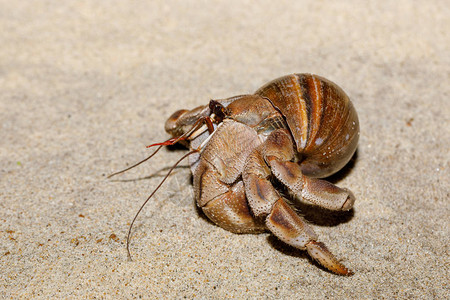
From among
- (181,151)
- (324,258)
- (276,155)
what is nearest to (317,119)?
(276,155)

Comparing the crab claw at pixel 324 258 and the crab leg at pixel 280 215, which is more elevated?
the crab leg at pixel 280 215

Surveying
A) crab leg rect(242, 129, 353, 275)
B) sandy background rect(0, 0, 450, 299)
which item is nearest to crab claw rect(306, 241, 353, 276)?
crab leg rect(242, 129, 353, 275)

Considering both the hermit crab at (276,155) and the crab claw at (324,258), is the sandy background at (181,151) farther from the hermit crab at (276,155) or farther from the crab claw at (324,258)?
the hermit crab at (276,155)

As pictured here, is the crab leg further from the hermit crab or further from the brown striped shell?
the brown striped shell

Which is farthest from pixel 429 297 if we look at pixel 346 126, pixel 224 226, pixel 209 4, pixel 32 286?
pixel 209 4

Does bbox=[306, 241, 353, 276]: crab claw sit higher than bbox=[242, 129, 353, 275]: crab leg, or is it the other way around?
bbox=[242, 129, 353, 275]: crab leg

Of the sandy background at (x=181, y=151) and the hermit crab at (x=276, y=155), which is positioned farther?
the sandy background at (x=181, y=151)

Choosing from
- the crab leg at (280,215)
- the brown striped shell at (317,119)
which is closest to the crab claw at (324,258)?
the crab leg at (280,215)

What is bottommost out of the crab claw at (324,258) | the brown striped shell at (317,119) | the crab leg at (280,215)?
the crab claw at (324,258)

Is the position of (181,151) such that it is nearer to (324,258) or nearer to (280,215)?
(280,215)
